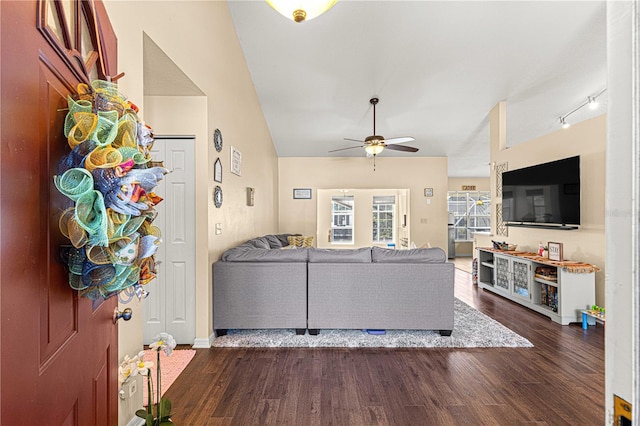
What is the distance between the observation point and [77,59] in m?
0.83

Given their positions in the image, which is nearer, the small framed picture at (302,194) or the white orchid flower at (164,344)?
the white orchid flower at (164,344)

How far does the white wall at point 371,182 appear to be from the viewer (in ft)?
23.8

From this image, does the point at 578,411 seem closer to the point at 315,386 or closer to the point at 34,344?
the point at 315,386

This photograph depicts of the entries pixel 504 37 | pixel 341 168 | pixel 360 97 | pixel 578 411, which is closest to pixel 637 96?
pixel 578 411

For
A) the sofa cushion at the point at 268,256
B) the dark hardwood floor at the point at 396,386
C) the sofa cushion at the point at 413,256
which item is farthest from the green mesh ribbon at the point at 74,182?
the sofa cushion at the point at 413,256

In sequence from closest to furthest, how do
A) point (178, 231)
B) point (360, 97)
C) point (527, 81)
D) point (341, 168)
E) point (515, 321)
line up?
point (178, 231) < point (515, 321) < point (527, 81) < point (360, 97) < point (341, 168)

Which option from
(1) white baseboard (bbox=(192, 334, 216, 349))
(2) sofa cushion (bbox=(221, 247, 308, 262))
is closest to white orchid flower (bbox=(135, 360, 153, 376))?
(1) white baseboard (bbox=(192, 334, 216, 349))

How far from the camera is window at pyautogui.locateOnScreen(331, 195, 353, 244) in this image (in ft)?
23.9

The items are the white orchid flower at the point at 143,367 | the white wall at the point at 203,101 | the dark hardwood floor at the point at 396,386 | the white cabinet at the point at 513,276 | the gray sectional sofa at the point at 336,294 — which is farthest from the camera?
the white cabinet at the point at 513,276

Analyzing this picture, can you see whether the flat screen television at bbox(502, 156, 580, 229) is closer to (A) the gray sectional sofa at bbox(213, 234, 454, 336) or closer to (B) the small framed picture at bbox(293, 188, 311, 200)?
(A) the gray sectional sofa at bbox(213, 234, 454, 336)

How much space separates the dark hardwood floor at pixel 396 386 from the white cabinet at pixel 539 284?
485mm

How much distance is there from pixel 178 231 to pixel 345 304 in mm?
1845

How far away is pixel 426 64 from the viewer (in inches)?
168

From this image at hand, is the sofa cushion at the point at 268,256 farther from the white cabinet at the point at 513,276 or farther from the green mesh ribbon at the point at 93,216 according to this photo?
the white cabinet at the point at 513,276
